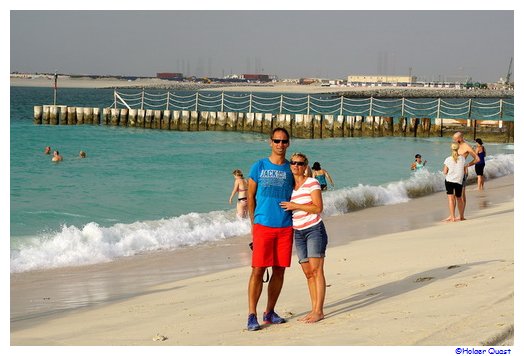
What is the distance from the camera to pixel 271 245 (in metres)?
6.77

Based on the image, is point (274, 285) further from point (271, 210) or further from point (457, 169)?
Result: point (457, 169)

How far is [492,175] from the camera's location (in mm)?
24031

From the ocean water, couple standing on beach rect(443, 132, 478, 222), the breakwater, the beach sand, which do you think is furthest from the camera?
the breakwater

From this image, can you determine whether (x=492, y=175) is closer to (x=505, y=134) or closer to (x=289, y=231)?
(x=505, y=134)

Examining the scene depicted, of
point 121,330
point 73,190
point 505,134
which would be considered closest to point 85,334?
point 121,330

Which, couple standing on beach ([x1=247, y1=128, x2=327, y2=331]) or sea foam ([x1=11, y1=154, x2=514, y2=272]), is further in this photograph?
sea foam ([x1=11, y1=154, x2=514, y2=272])

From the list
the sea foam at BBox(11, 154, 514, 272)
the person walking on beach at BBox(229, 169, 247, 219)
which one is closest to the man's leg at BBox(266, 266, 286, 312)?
the sea foam at BBox(11, 154, 514, 272)

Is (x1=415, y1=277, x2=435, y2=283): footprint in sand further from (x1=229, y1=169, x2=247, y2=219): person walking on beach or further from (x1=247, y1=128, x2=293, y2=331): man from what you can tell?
(x1=229, y1=169, x2=247, y2=219): person walking on beach

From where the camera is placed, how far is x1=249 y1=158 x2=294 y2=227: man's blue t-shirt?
22.1ft

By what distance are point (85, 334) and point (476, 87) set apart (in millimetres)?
184159

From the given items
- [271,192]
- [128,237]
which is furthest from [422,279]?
[128,237]

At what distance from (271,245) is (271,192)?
0.43 m

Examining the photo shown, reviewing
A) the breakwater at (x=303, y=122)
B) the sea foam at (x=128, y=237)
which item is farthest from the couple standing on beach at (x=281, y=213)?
the breakwater at (x=303, y=122)

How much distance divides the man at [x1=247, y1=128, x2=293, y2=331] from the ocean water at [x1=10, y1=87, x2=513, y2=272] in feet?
18.4
